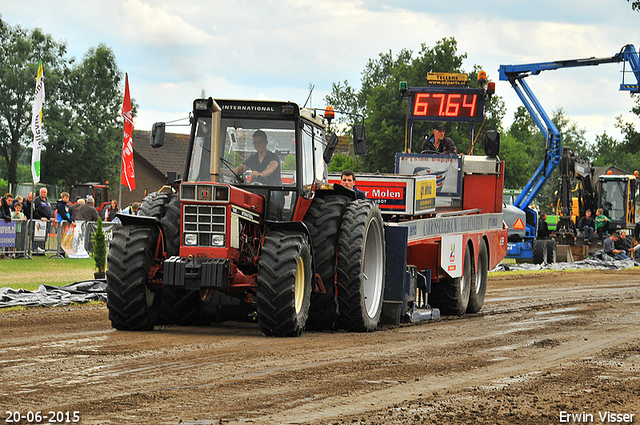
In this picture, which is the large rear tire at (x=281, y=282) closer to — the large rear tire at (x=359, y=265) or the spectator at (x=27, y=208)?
the large rear tire at (x=359, y=265)

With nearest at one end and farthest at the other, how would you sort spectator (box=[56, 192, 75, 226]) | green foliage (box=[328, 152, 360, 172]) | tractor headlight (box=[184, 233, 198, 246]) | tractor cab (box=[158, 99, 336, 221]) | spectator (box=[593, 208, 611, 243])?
1. tractor headlight (box=[184, 233, 198, 246])
2. tractor cab (box=[158, 99, 336, 221])
3. spectator (box=[56, 192, 75, 226])
4. spectator (box=[593, 208, 611, 243])
5. green foliage (box=[328, 152, 360, 172])

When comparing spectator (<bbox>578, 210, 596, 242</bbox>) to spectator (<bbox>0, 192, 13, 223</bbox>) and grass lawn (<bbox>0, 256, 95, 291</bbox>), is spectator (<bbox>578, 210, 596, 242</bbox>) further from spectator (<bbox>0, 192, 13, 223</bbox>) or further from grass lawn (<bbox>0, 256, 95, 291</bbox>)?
spectator (<bbox>0, 192, 13, 223</bbox>)

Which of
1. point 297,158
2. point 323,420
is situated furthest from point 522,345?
point 323,420

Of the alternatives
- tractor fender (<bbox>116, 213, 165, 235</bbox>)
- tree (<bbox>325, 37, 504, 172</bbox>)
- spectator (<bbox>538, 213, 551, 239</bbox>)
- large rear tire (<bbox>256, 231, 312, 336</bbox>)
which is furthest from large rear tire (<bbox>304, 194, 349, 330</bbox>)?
tree (<bbox>325, 37, 504, 172</bbox>)

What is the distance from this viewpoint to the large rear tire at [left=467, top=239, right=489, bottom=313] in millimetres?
13942

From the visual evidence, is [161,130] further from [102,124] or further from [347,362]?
[102,124]

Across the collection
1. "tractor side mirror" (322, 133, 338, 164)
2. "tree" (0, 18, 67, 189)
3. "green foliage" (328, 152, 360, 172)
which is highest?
"tree" (0, 18, 67, 189)

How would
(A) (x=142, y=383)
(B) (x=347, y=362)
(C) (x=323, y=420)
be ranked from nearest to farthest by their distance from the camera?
(C) (x=323, y=420)
(A) (x=142, y=383)
(B) (x=347, y=362)

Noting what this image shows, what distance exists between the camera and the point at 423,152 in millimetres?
→ 15148

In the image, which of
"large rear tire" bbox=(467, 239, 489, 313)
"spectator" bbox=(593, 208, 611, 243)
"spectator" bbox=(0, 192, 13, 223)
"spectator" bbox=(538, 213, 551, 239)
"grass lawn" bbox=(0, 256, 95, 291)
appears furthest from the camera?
"spectator" bbox=(593, 208, 611, 243)

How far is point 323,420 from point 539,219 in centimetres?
2536

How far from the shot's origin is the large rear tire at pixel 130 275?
8969 millimetres

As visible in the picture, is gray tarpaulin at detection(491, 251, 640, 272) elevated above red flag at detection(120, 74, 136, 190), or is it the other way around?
red flag at detection(120, 74, 136, 190)

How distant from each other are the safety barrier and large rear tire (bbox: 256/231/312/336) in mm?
13045
